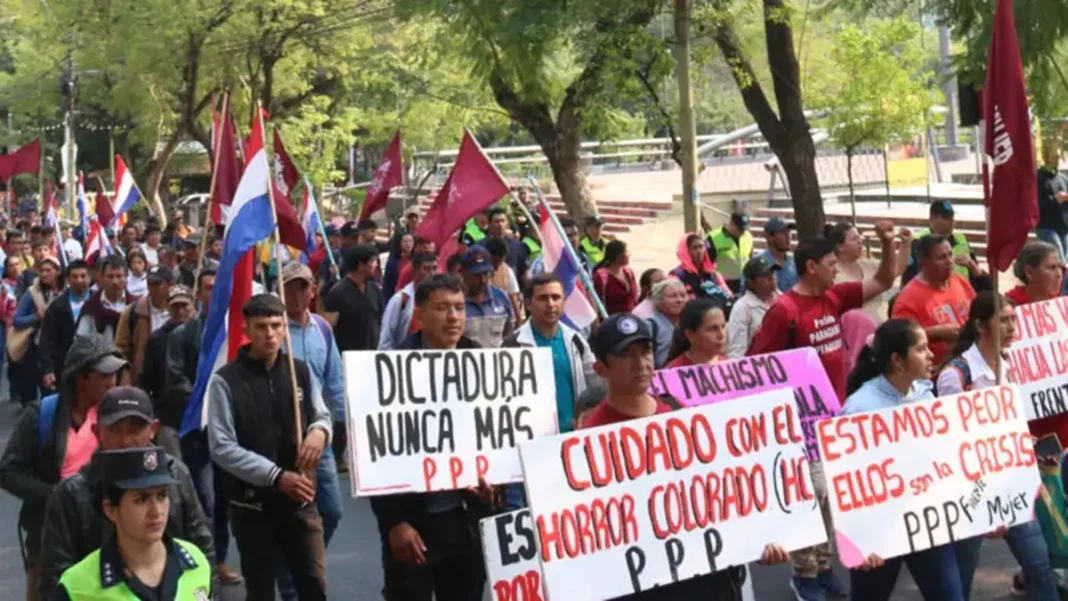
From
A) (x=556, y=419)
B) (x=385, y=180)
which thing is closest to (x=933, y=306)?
(x=556, y=419)

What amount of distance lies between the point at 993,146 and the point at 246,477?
3.65 m

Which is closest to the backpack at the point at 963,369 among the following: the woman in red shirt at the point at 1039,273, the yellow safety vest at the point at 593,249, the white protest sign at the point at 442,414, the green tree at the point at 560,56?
the woman in red shirt at the point at 1039,273

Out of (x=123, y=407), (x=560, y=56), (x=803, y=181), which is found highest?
(x=560, y=56)

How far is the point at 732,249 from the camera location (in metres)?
14.7

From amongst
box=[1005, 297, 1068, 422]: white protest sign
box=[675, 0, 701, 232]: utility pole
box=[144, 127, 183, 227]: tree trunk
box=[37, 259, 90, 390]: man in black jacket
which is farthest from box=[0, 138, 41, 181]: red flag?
box=[1005, 297, 1068, 422]: white protest sign

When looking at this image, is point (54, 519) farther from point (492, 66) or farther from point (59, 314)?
point (492, 66)

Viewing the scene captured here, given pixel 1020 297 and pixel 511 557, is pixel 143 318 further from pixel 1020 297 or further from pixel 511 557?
pixel 1020 297

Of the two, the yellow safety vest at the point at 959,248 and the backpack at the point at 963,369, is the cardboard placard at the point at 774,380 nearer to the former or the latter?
the backpack at the point at 963,369

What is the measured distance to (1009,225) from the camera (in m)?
7.42

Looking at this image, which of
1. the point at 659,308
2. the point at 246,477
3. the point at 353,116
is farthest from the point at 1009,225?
the point at 353,116

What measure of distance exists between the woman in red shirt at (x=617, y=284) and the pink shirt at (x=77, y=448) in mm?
6946

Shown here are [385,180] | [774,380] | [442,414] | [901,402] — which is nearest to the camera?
[442,414]

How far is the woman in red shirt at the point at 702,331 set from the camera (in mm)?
7184

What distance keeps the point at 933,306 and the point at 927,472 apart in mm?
2645
